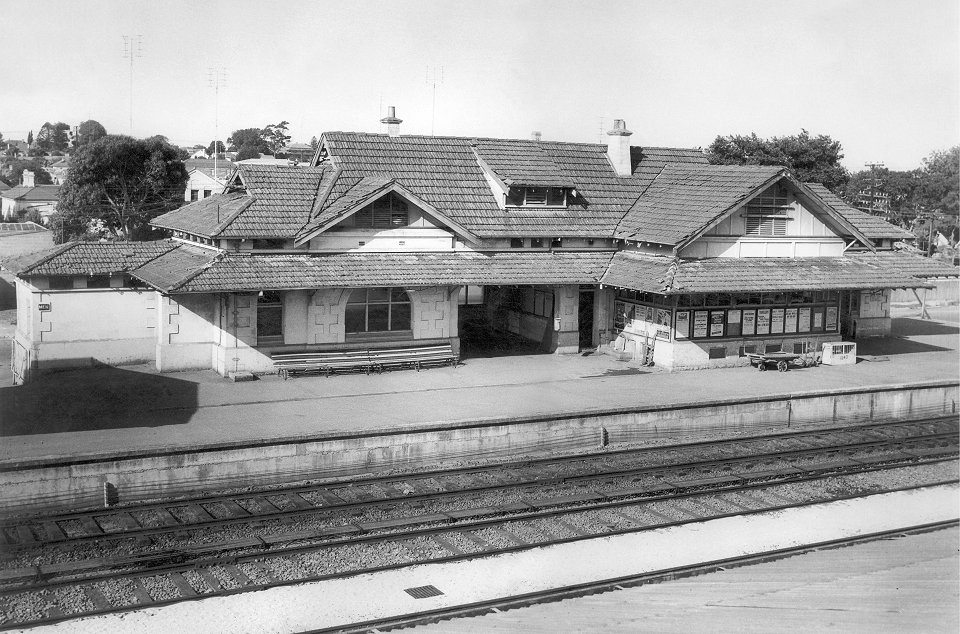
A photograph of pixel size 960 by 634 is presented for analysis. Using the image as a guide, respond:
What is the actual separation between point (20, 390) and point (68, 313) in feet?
9.90

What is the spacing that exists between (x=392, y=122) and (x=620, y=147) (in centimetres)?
776

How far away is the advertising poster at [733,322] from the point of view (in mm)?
28812

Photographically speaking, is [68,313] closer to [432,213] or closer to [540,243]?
[432,213]

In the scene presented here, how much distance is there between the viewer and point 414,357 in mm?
27062

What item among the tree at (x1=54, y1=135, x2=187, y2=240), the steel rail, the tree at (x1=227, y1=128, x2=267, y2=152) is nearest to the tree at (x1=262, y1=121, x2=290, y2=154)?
the tree at (x1=227, y1=128, x2=267, y2=152)

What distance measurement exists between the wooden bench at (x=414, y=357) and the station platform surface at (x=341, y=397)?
0.36 metres

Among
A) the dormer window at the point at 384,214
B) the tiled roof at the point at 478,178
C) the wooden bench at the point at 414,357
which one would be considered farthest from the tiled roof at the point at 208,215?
the wooden bench at the point at 414,357

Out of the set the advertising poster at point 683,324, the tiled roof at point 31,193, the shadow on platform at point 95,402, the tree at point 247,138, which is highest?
the tree at point 247,138

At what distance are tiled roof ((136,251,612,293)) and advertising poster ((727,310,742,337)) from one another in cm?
399

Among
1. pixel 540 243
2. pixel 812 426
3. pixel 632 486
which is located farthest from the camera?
pixel 540 243

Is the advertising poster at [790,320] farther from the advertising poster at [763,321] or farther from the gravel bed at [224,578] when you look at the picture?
the gravel bed at [224,578]

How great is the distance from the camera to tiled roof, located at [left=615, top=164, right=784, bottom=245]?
28.2 metres

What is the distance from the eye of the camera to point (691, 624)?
11422mm

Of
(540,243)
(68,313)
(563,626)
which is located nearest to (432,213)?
(540,243)
